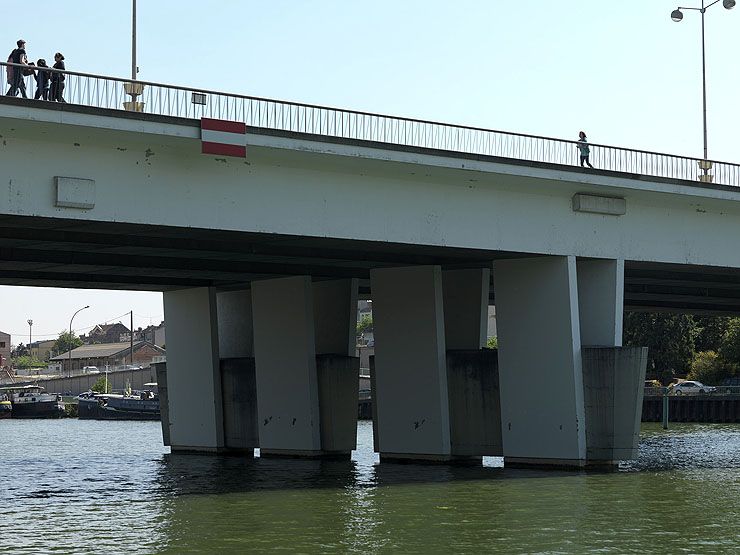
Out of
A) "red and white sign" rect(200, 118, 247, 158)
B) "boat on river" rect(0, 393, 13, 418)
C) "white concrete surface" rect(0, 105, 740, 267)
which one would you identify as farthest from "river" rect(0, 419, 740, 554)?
"boat on river" rect(0, 393, 13, 418)

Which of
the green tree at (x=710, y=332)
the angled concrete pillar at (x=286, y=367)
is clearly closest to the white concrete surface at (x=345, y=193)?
the angled concrete pillar at (x=286, y=367)

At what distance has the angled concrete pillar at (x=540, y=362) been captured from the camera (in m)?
44.0

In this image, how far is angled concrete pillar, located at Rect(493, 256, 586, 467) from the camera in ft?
144

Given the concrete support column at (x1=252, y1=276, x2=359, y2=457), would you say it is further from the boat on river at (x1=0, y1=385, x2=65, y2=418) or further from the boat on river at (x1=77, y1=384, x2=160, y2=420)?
the boat on river at (x1=0, y1=385, x2=65, y2=418)

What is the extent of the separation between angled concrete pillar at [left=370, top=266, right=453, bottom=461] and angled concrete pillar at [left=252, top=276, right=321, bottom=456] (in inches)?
111

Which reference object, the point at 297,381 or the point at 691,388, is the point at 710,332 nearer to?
the point at 691,388

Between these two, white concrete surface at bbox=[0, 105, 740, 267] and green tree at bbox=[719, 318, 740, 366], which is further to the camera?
green tree at bbox=[719, 318, 740, 366]

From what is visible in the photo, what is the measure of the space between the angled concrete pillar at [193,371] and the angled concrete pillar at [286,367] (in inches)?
126

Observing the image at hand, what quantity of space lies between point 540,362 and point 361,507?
12548mm

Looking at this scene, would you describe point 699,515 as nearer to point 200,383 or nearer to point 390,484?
point 390,484

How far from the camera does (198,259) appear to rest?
154 feet

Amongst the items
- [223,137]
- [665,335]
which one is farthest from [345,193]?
[665,335]

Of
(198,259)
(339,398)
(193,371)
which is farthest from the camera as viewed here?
(193,371)

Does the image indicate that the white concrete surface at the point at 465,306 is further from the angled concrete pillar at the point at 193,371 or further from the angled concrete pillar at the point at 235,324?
the angled concrete pillar at the point at 193,371
